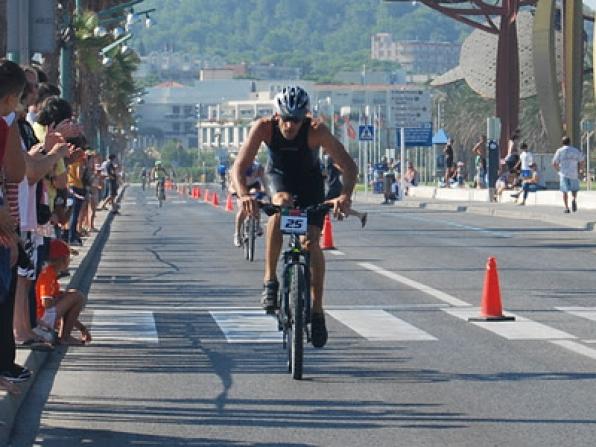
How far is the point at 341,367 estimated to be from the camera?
41.1ft

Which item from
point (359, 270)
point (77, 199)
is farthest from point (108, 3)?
point (359, 270)

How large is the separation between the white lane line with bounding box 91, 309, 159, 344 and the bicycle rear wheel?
247cm

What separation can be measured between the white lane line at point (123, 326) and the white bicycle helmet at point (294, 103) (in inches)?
117

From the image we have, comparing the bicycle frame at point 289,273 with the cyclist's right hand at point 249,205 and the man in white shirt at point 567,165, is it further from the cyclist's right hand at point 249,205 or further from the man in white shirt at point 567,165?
the man in white shirt at point 567,165

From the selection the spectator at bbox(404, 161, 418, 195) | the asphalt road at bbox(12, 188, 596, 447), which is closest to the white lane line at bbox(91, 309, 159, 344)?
the asphalt road at bbox(12, 188, 596, 447)

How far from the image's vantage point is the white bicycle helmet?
39.4 ft

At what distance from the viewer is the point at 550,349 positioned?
13523 millimetres

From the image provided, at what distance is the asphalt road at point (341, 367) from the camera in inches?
387

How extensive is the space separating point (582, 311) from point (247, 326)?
321cm

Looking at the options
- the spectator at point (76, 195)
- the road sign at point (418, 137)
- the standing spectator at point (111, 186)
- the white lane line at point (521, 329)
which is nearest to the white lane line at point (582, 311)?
the white lane line at point (521, 329)

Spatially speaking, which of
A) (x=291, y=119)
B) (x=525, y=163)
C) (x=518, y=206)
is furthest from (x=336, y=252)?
(x=525, y=163)

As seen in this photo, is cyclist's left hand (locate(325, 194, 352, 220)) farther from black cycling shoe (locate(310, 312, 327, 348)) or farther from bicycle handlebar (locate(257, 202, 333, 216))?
black cycling shoe (locate(310, 312, 327, 348))

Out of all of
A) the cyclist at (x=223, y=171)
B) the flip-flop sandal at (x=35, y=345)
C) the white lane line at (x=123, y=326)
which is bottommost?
the cyclist at (x=223, y=171)

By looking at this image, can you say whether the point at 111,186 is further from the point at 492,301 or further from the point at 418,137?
the point at 492,301
